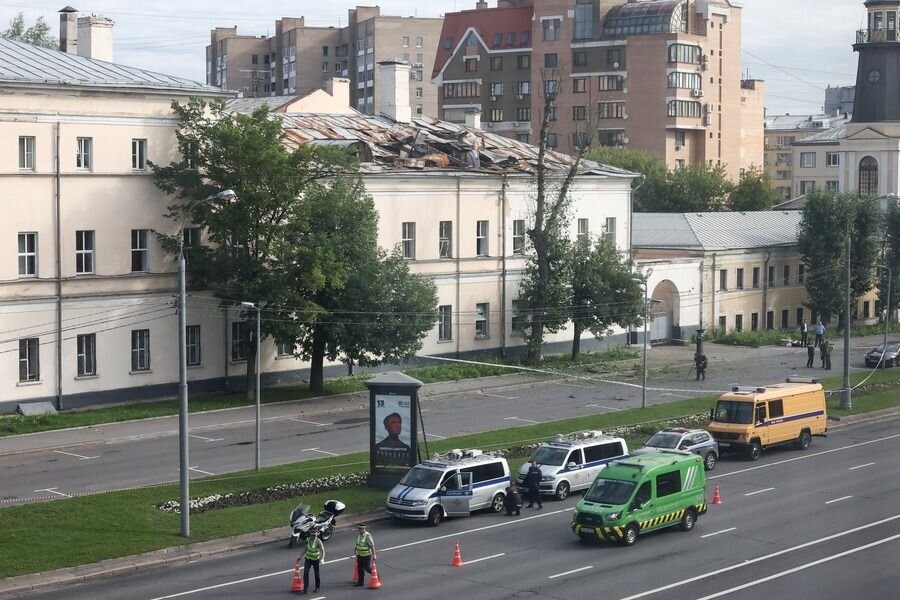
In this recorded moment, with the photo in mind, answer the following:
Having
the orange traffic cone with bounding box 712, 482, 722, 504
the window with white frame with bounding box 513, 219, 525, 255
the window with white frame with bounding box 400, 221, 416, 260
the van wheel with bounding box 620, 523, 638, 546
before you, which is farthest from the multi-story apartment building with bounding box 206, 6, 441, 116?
the van wheel with bounding box 620, 523, 638, 546

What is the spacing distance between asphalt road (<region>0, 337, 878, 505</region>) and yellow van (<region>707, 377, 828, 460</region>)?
8732mm

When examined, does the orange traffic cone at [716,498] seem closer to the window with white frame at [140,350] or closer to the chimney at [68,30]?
the window with white frame at [140,350]

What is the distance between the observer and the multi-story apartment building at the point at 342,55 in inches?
6344

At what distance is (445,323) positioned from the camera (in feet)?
216

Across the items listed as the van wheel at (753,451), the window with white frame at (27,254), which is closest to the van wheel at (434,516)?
the van wheel at (753,451)

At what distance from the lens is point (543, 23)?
13462cm

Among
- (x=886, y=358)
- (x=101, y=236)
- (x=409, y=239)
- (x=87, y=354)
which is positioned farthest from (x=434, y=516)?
(x=886, y=358)

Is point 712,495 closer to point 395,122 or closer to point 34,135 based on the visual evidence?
point 34,135

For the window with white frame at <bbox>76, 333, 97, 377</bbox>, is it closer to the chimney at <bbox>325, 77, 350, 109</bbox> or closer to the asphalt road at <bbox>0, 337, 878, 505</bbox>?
the asphalt road at <bbox>0, 337, 878, 505</bbox>

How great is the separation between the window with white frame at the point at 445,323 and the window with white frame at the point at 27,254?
21675 mm

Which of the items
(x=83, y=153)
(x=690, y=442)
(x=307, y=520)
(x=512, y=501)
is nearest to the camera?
(x=307, y=520)

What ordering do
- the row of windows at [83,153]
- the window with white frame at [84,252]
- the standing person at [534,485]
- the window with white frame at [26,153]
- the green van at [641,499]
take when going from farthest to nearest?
the window with white frame at [84,252], the row of windows at [83,153], the window with white frame at [26,153], the standing person at [534,485], the green van at [641,499]

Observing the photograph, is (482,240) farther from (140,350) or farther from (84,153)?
(84,153)

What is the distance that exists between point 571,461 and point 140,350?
22.2 metres
